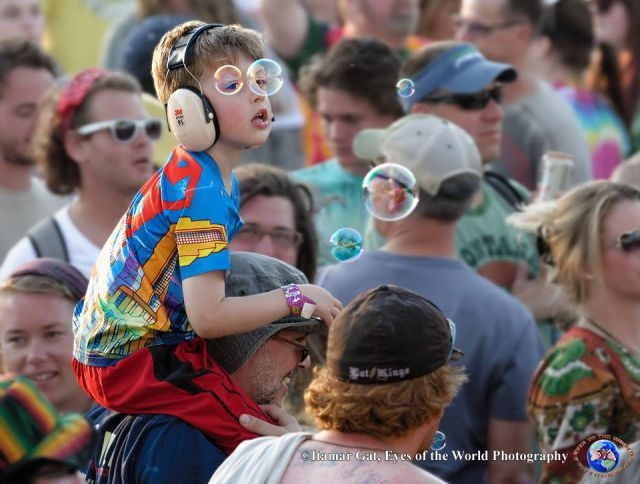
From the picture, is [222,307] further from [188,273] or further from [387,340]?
[387,340]

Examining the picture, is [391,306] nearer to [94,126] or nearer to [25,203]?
[94,126]

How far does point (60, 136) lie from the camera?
576cm

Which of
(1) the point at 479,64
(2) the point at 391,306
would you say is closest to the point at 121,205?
(1) the point at 479,64

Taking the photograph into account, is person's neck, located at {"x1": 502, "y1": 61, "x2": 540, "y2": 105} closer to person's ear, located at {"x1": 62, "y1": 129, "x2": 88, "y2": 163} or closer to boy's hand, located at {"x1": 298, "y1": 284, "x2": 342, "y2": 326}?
person's ear, located at {"x1": 62, "y1": 129, "x2": 88, "y2": 163}

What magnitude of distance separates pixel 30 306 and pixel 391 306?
175cm

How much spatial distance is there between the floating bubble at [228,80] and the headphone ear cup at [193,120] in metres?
0.05

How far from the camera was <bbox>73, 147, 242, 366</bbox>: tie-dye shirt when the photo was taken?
3.25 meters

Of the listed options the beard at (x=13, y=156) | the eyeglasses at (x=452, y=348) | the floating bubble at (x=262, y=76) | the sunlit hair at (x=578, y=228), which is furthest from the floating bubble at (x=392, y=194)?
the beard at (x=13, y=156)

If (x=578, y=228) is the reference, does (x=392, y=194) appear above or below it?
above

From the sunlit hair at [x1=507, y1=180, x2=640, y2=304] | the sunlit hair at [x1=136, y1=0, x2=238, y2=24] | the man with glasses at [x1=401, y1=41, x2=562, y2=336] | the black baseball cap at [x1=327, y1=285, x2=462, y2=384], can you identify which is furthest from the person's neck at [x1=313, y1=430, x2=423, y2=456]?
the sunlit hair at [x1=136, y1=0, x2=238, y2=24]

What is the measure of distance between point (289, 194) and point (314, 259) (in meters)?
0.27

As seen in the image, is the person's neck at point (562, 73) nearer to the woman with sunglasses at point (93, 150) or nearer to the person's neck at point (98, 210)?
the woman with sunglasses at point (93, 150)

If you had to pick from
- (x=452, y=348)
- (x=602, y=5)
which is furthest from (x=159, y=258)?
(x=602, y=5)

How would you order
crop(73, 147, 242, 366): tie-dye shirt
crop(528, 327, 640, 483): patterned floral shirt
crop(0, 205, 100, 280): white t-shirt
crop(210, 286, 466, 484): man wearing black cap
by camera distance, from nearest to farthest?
crop(210, 286, 466, 484): man wearing black cap < crop(73, 147, 242, 366): tie-dye shirt < crop(528, 327, 640, 483): patterned floral shirt < crop(0, 205, 100, 280): white t-shirt
